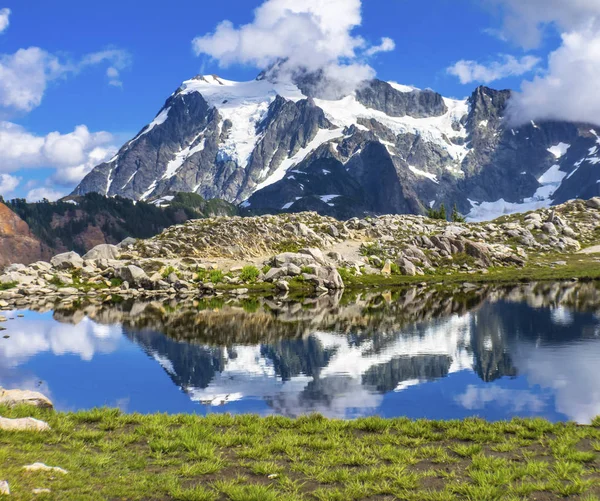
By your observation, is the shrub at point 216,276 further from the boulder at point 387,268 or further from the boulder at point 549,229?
the boulder at point 549,229

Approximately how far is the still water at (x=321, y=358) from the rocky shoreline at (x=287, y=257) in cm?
2191

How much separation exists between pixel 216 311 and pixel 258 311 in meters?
6.52

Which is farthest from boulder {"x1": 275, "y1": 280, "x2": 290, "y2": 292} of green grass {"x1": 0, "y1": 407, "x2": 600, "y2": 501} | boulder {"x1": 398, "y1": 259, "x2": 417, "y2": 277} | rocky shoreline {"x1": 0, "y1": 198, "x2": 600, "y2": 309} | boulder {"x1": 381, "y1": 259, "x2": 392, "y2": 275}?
green grass {"x1": 0, "y1": 407, "x2": 600, "y2": 501}

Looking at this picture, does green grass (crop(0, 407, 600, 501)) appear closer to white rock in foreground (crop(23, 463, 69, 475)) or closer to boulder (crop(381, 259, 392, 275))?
white rock in foreground (crop(23, 463, 69, 475))

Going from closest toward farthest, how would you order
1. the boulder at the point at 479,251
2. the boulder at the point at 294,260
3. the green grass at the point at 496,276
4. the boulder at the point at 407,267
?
the green grass at the point at 496,276
the boulder at the point at 294,260
the boulder at the point at 407,267
the boulder at the point at 479,251

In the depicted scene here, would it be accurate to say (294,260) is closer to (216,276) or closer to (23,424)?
(216,276)

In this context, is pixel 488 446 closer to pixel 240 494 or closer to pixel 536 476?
pixel 536 476

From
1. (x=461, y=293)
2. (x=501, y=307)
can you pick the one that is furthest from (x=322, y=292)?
(x=501, y=307)

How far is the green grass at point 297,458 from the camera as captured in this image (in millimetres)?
14344

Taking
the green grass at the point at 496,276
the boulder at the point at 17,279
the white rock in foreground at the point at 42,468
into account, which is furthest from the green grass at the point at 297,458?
the boulder at the point at 17,279

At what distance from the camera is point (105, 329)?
65062mm

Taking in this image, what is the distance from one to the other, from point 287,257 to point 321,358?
240 ft

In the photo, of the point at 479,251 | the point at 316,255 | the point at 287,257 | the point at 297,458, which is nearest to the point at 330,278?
the point at 316,255

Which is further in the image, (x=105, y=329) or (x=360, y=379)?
(x=105, y=329)
